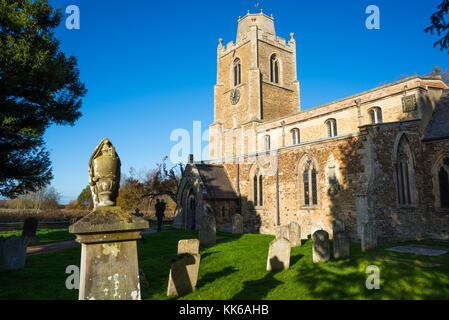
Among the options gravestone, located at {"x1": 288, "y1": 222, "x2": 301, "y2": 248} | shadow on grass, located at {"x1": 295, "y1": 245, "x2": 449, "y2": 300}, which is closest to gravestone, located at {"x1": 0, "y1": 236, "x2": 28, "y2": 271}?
shadow on grass, located at {"x1": 295, "y1": 245, "x2": 449, "y2": 300}

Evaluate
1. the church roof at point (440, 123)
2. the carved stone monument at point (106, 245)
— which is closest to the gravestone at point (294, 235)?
the carved stone monument at point (106, 245)

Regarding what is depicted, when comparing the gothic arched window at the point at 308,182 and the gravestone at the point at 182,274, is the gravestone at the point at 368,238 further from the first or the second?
the gravestone at the point at 182,274

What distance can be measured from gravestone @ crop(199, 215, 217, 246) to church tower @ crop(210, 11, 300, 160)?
63.5 feet

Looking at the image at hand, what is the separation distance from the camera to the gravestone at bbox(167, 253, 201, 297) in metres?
6.21

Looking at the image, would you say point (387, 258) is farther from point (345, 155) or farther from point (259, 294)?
point (345, 155)

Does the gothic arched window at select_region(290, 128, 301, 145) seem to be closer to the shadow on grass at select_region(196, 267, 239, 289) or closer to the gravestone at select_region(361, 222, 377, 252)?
the gravestone at select_region(361, 222, 377, 252)

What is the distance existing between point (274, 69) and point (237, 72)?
5.02 metres

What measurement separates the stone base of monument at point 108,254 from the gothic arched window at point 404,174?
14664 mm

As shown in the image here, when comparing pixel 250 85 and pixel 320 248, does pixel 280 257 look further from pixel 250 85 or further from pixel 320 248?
pixel 250 85

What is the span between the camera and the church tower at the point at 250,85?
33312mm

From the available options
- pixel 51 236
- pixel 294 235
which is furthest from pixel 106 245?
pixel 51 236

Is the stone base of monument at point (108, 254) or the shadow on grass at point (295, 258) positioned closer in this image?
the stone base of monument at point (108, 254)

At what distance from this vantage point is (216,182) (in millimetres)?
21344
